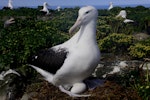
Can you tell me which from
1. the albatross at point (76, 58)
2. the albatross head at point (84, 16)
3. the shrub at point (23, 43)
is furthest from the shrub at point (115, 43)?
the albatross head at point (84, 16)

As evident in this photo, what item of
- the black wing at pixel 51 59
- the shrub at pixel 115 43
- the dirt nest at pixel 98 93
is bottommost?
the shrub at pixel 115 43

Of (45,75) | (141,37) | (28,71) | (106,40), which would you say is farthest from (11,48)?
(141,37)

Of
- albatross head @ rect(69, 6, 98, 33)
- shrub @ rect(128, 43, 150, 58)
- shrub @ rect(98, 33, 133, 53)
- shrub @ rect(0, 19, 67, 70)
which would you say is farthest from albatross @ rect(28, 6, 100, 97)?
shrub @ rect(98, 33, 133, 53)

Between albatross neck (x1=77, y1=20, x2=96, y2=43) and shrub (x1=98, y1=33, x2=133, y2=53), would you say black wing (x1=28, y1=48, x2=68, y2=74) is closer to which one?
albatross neck (x1=77, y1=20, x2=96, y2=43)

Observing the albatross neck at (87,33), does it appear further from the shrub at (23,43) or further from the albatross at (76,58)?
the shrub at (23,43)

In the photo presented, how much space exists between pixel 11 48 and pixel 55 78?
47.5 inches

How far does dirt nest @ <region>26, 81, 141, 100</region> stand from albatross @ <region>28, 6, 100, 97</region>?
0.24 ft

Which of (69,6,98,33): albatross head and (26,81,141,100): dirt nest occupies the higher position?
(69,6,98,33): albatross head

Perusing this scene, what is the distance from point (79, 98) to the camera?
5180 mm

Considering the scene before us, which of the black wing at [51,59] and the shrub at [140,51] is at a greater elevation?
the black wing at [51,59]

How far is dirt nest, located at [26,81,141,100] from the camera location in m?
5.13

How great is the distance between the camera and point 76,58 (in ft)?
16.9

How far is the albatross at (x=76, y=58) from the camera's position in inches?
203

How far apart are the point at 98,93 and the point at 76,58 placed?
0.46m
